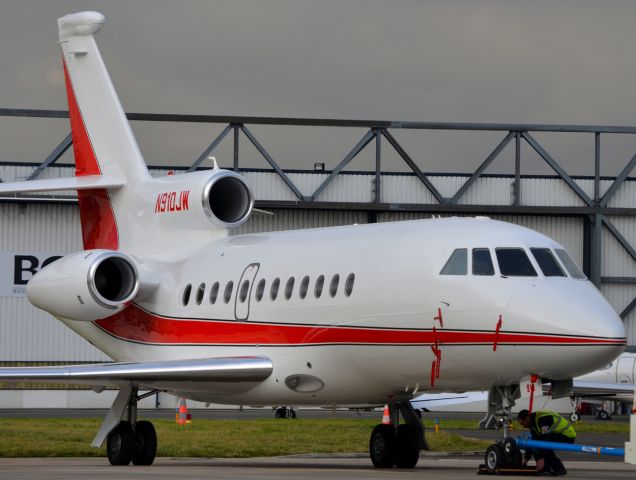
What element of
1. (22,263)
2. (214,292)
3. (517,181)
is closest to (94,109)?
(214,292)

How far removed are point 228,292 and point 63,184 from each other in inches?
191

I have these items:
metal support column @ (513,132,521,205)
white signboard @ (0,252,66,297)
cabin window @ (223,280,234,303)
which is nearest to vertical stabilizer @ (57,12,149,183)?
cabin window @ (223,280,234,303)

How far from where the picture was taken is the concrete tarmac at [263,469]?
17438 mm

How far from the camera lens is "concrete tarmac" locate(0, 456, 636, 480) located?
17438mm

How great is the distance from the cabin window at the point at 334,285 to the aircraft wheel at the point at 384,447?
9.35 feet

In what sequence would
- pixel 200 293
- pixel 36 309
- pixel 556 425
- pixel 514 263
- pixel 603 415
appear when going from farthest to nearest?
pixel 603 415 < pixel 36 309 < pixel 200 293 < pixel 556 425 < pixel 514 263

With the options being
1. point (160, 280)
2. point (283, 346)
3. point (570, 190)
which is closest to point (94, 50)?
point (160, 280)

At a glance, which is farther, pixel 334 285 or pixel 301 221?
pixel 301 221

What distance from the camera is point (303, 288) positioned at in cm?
2077

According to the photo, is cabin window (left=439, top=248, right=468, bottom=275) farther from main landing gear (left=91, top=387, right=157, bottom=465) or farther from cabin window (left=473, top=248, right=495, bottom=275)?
main landing gear (left=91, top=387, right=157, bottom=465)

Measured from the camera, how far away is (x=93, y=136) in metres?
26.8

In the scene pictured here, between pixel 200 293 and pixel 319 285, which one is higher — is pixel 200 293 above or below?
below

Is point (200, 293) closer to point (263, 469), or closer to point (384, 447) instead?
point (263, 469)

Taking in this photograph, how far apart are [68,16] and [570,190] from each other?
1001 inches
